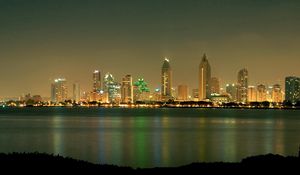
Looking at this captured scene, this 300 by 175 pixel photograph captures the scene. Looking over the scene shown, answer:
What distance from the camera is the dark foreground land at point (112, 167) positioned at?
1650 cm

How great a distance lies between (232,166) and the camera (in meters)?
19.1

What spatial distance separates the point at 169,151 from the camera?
37.6 m

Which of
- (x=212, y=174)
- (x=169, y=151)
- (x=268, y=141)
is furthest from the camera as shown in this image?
(x=268, y=141)

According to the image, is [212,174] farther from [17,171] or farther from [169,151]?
[169,151]

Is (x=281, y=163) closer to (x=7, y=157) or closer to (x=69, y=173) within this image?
(x=69, y=173)

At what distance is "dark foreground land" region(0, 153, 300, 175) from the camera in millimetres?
16500

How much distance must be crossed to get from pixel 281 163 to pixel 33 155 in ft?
31.8

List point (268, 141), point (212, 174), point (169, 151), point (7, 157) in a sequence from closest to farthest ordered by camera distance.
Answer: point (212, 174) < point (7, 157) < point (169, 151) < point (268, 141)

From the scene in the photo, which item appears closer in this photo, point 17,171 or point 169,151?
point 17,171

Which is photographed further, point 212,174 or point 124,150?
point 124,150

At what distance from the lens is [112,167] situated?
18250 mm

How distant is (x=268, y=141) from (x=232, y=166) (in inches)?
1227

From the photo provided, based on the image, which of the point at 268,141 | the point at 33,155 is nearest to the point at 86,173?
the point at 33,155

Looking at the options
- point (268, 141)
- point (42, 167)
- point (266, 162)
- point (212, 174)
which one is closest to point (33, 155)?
point (42, 167)
